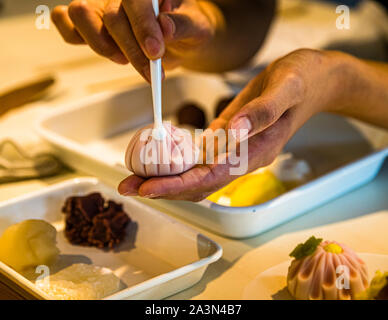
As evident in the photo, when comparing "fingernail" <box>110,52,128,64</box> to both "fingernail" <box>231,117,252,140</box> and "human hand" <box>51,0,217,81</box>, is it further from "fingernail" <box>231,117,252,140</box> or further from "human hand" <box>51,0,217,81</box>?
"fingernail" <box>231,117,252,140</box>

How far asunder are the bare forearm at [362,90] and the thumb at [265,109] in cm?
19

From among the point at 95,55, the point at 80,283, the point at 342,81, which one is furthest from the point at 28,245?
the point at 95,55

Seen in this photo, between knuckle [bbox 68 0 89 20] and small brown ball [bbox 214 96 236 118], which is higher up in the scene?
knuckle [bbox 68 0 89 20]

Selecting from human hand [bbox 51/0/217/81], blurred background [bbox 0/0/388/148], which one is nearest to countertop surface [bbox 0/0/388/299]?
blurred background [bbox 0/0/388/148]

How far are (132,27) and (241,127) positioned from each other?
0.17 m

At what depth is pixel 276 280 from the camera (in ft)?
1.88

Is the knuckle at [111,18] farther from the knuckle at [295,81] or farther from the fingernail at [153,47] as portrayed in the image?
the knuckle at [295,81]

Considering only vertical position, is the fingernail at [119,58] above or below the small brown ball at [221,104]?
above

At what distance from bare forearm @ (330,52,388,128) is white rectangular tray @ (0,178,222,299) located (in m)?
0.32

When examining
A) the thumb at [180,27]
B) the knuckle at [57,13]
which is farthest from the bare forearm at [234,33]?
the knuckle at [57,13]

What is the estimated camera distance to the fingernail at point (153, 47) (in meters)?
0.53

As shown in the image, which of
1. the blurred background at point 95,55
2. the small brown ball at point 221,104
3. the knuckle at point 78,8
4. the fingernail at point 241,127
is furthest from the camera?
the blurred background at point 95,55

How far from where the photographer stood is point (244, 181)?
755 mm

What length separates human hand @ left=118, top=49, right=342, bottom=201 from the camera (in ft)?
1.76
